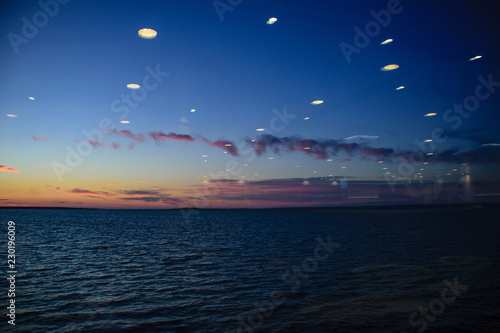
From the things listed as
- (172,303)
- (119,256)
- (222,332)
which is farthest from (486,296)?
(119,256)

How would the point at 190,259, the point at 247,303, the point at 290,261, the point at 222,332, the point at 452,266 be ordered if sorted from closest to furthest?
1. the point at 222,332
2. the point at 247,303
3. the point at 452,266
4. the point at 290,261
5. the point at 190,259

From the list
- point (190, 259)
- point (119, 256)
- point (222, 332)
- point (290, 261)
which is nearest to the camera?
point (222, 332)

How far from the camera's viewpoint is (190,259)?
30438mm

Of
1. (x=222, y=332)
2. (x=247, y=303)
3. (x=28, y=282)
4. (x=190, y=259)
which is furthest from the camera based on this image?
(x=190, y=259)

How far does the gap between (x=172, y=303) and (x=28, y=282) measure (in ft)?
39.0

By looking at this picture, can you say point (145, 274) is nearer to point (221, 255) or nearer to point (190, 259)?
point (190, 259)

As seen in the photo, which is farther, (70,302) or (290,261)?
(290,261)

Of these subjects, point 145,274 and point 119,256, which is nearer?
point 145,274

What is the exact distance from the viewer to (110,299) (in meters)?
16.8

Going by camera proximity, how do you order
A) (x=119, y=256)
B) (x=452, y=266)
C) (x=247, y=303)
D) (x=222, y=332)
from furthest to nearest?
(x=119, y=256), (x=452, y=266), (x=247, y=303), (x=222, y=332)

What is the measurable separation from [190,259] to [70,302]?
14824 millimetres

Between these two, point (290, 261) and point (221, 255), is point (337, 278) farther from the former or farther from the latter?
point (221, 255)

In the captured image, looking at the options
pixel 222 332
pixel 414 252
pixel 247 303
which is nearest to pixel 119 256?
pixel 247 303

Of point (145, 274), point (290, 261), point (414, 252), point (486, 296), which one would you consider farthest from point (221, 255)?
point (486, 296)
